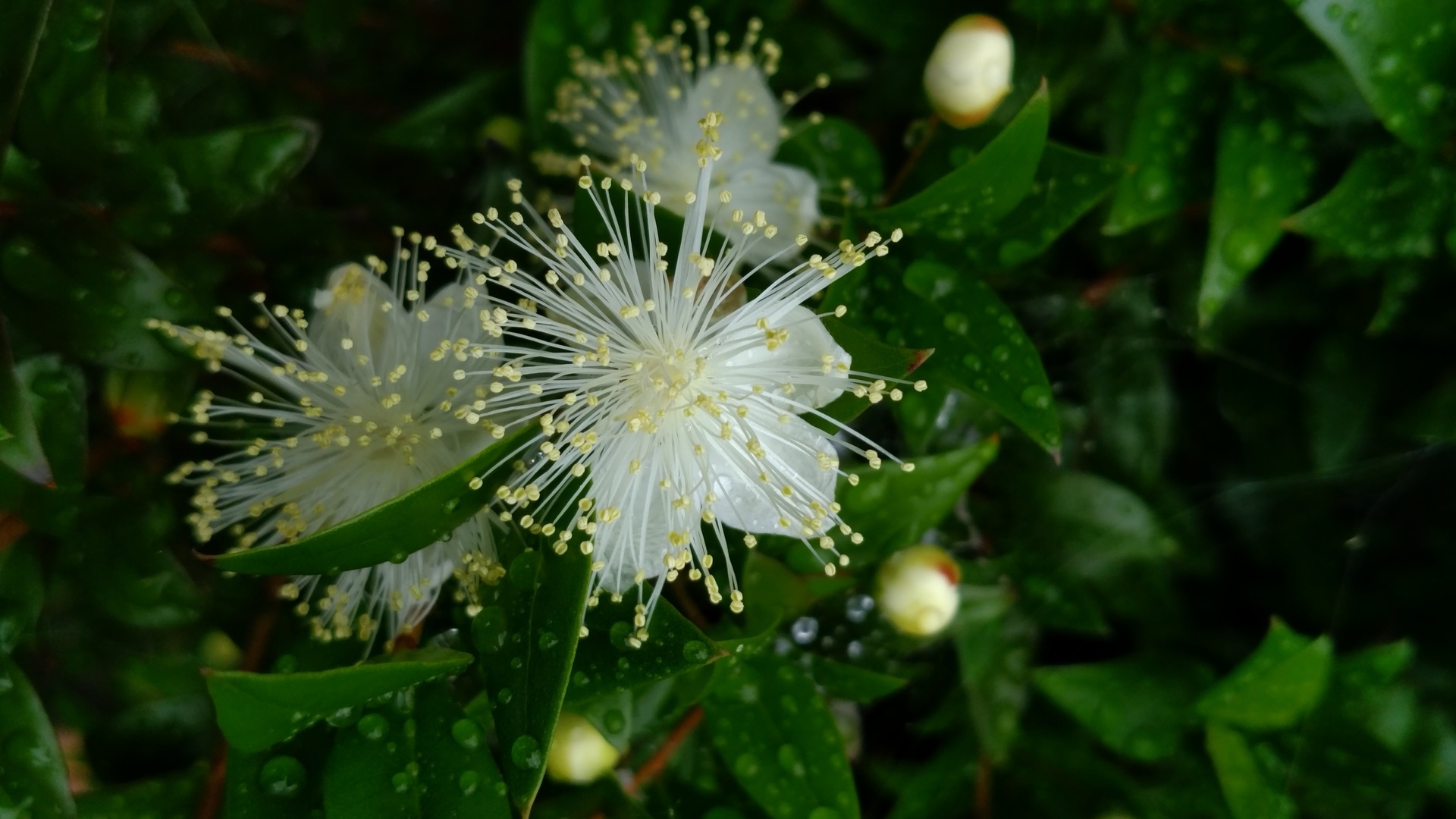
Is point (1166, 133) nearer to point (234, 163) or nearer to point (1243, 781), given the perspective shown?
point (1243, 781)

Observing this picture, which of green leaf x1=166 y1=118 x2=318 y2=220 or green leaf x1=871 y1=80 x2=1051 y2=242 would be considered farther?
green leaf x1=166 y1=118 x2=318 y2=220

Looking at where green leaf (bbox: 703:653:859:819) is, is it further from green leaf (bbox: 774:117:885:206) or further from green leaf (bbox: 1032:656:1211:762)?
green leaf (bbox: 774:117:885:206)

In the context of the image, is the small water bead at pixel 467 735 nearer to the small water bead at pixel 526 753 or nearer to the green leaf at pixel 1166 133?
the small water bead at pixel 526 753

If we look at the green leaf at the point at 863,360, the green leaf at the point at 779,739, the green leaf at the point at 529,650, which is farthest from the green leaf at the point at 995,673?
the green leaf at the point at 529,650

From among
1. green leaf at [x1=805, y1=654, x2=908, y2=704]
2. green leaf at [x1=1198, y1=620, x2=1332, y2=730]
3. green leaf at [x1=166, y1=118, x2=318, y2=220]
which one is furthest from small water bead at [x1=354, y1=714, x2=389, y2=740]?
green leaf at [x1=1198, y1=620, x2=1332, y2=730]

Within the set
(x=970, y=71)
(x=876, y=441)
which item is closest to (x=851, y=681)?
(x=876, y=441)
